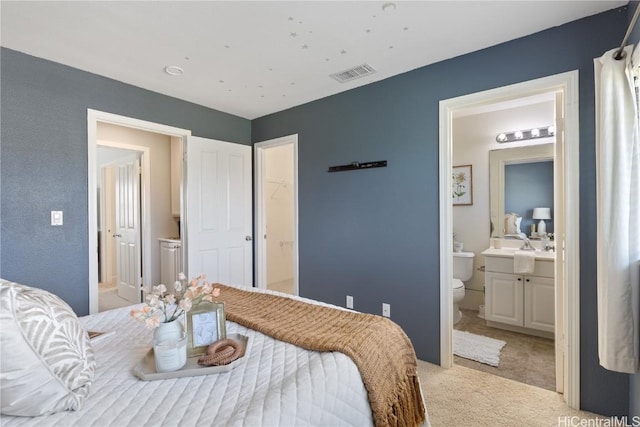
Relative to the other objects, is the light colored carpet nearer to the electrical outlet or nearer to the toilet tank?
the electrical outlet

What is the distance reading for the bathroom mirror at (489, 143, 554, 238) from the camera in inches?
134

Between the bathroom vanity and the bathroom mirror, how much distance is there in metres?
0.34

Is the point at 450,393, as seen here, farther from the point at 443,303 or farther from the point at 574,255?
the point at 574,255

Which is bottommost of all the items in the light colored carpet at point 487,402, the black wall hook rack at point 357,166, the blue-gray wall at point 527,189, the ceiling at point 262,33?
the light colored carpet at point 487,402

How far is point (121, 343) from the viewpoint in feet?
4.45

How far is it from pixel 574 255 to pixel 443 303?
3.07ft

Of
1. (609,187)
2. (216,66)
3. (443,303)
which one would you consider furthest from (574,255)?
(216,66)

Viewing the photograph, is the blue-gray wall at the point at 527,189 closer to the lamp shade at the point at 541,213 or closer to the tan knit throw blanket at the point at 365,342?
the lamp shade at the point at 541,213

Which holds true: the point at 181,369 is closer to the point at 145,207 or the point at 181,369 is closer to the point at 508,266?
the point at 508,266

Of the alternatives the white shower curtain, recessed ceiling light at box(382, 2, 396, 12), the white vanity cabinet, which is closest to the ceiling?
recessed ceiling light at box(382, 2, 396, 12)

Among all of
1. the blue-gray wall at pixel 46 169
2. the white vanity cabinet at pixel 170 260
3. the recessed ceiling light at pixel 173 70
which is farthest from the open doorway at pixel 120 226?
the recessed ceiling light at pixel 173 70

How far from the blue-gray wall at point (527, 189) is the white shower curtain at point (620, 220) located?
6.51ft

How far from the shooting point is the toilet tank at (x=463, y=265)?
12.0 ft

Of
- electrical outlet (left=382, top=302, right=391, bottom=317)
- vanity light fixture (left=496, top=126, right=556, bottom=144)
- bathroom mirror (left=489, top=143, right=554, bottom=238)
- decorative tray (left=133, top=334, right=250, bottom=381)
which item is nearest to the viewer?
decorative tray (left=133, top=334, right=250, bottom=381)
